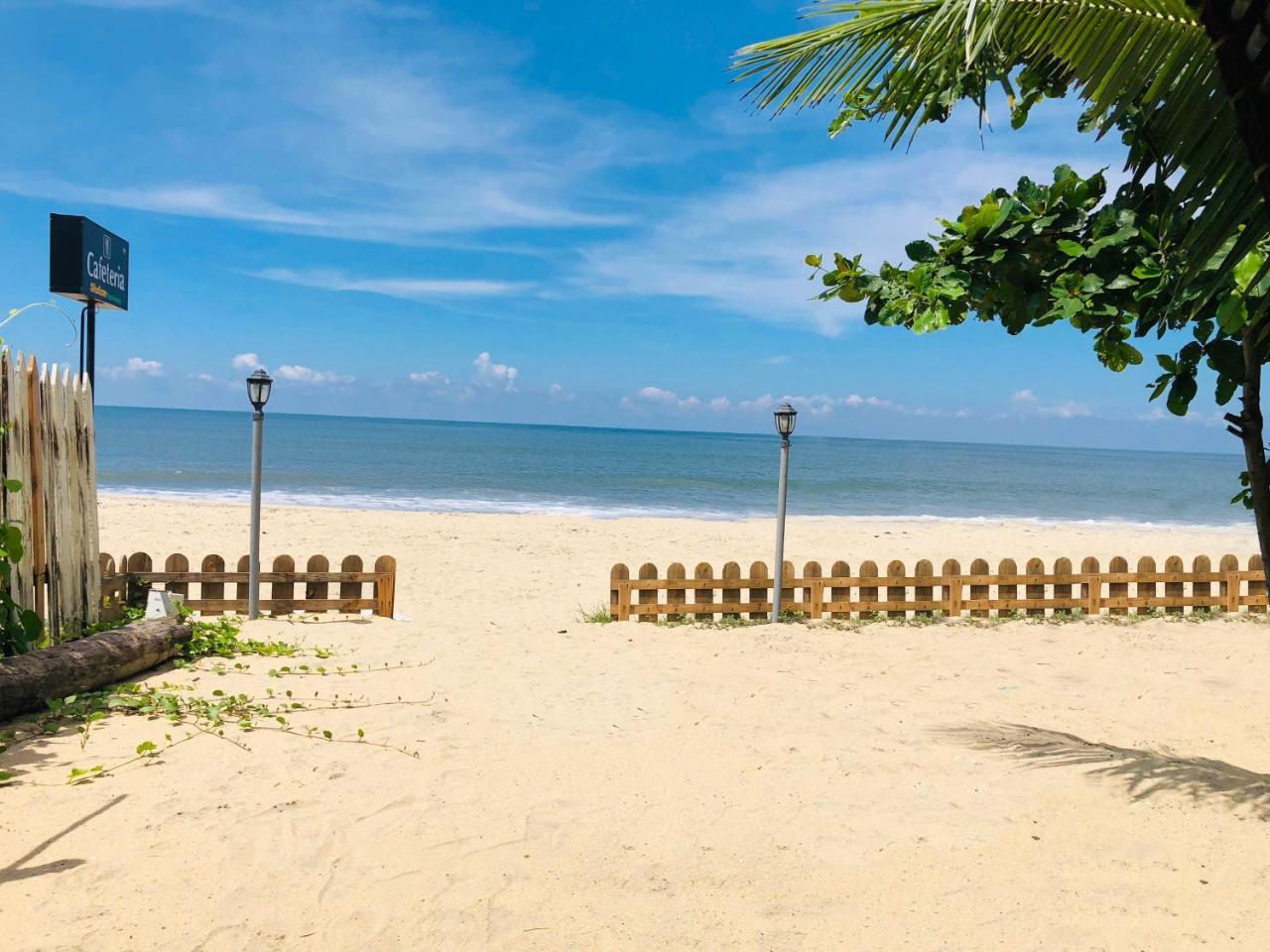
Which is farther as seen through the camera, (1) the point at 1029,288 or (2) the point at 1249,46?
(1) the point at 1029,288

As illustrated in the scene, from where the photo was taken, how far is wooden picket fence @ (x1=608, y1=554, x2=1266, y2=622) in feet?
27.9

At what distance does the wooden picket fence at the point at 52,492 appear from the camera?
5438mm

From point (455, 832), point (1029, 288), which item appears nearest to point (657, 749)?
point (455, 832)

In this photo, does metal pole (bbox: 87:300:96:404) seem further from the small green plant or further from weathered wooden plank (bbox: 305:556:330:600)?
the small green plant

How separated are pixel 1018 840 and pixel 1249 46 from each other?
11.3 ft

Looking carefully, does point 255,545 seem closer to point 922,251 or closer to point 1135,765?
point 922,251

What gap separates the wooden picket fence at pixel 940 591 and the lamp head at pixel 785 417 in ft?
4.68

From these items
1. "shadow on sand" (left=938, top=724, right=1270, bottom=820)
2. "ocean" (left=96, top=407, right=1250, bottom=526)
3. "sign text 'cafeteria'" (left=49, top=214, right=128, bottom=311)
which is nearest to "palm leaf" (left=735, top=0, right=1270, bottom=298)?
"shadow on sand" (left=938, top=724, right=1270, bottom=820)

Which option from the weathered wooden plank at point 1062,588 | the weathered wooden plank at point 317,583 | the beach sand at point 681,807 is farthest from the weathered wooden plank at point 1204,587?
the weathered wooden plank at point 317,583

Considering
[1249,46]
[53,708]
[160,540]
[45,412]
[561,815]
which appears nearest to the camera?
[1249,46]

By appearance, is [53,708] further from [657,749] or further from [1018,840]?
[1018,840]

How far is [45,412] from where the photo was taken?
587 centimetres

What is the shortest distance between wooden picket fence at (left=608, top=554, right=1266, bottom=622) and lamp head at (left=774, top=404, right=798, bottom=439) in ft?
4.68

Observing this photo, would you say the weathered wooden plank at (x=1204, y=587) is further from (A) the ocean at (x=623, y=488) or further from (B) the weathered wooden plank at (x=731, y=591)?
(A) the ocean at (x=623, y=488)
